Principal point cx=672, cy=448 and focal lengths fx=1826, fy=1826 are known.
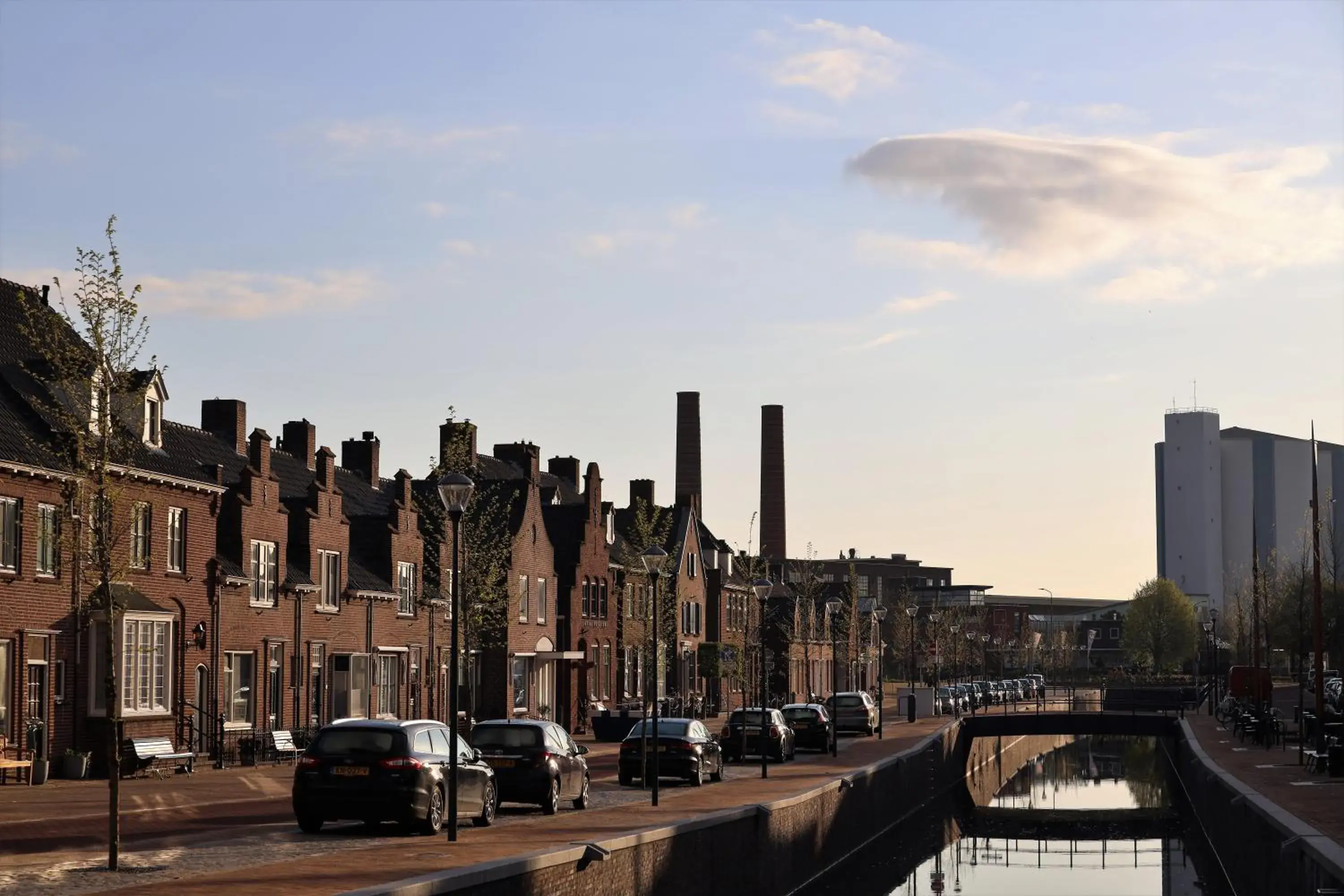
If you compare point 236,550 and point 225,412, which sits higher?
point 225,412

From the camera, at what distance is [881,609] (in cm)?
12825

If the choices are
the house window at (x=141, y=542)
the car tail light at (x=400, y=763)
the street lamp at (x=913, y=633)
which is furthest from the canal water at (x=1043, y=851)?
the house window at (x=141, y=542)

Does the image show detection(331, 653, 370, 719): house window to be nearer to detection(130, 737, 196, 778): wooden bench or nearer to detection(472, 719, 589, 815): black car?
detection(130, 737, 196, 778): wooden bench

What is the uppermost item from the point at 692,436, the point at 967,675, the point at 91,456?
the point at 692,436

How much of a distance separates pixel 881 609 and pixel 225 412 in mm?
79573

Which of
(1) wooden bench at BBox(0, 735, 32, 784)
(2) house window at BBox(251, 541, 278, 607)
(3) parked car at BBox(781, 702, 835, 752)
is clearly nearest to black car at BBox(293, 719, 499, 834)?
(1) wooden bench at BBox(0, 735, 32, 784)

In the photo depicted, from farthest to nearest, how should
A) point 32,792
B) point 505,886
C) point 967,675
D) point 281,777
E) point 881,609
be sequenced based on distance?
1. point 967,675
2. point 881,609
3. point 281,777
4. point 32,792
5. point 505,886

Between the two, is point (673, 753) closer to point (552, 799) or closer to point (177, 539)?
point (552, 799)

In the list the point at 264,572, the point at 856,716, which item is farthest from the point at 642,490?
the point at 264,572

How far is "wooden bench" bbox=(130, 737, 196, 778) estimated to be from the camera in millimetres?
39594

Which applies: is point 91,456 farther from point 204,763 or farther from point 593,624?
point 593,624

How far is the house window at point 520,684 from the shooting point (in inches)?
2598

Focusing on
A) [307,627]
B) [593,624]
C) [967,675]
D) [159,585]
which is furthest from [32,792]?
[967,675]

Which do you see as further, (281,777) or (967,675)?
(967,675)
